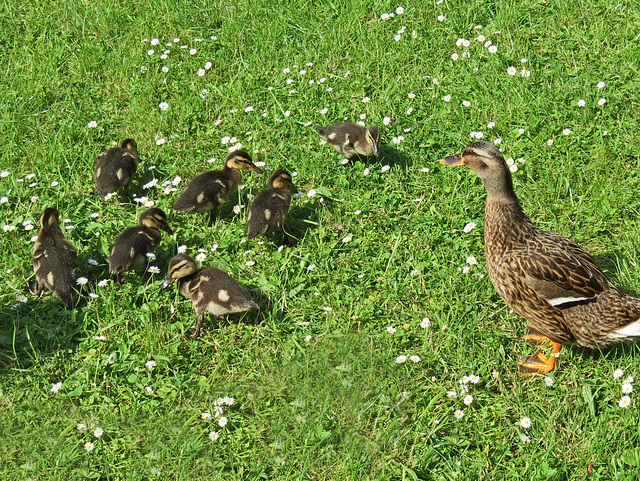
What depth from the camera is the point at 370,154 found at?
6.17 metres

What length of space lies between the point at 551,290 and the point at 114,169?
3832 mm

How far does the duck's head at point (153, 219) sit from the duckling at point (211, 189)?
0.68 feet

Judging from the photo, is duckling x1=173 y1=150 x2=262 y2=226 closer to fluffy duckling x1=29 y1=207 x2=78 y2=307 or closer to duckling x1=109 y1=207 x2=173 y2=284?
duckling x1=109 y1=207 x2=173 y2=284

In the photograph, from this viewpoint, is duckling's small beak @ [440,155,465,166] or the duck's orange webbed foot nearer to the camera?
the duck's orange webbed foot

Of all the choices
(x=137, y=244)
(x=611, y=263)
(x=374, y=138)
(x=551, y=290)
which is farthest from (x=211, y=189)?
(x=611, y=263)

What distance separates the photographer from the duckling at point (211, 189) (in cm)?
576

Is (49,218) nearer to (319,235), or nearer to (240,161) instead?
(240,161)

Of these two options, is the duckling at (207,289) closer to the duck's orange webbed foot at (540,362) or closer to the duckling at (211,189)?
the duckling at (211,189)

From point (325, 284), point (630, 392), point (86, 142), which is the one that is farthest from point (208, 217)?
point (630, 392)

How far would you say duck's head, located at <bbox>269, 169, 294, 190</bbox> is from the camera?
19.0ft

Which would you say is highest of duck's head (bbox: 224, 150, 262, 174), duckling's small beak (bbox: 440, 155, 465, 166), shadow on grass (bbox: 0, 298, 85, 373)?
duckling's small beak (bbox: 440, 155, 465, 166)

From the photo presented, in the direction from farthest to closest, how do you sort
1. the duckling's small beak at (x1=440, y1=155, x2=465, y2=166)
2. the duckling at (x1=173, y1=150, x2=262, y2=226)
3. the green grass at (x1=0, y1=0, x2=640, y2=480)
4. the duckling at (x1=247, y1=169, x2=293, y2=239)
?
1. the duckling at (x1=173, y1=150, x2=262, y2=226)
2. the duckling at (x1=247, y1=169, x2=293, y2=239)
3. the duckling's small beak at (x1=440, y1=155, x2=465, y2=166)
4. the green grass at (x1=0, y1=0, x2=640, y2=480)

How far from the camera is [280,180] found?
5.81m

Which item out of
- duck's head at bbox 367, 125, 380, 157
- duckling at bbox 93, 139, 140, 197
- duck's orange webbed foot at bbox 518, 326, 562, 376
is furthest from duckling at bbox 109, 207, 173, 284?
duck's orange webbed foot at bbox 518, 326, 562, 376
